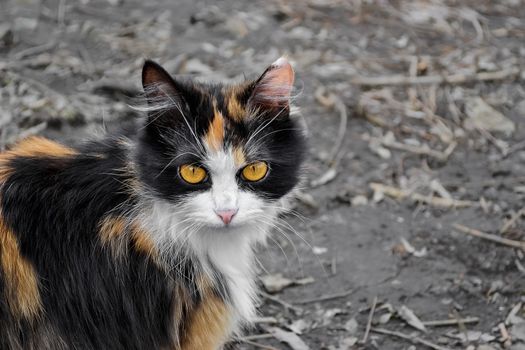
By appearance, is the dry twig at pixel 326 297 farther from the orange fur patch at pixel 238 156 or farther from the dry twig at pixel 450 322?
the orange fur patch at pixel 238 156

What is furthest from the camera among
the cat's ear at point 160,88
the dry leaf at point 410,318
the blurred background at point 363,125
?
the blurred background at point 363,125

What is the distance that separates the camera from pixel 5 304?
2.52m

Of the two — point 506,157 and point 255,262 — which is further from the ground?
point 255,262

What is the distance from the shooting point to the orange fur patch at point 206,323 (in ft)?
9.02

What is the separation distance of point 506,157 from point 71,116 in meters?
2.87

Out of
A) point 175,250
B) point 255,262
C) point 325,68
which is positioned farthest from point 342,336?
point 325,68

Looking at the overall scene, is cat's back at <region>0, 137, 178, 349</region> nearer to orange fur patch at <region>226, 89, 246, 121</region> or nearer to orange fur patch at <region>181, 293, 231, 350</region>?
orange fur patch at <region>181, 293, 231, 350</region>

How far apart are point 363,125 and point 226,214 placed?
266 cm

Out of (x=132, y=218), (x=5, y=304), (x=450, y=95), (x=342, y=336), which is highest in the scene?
(x=132, y=218)

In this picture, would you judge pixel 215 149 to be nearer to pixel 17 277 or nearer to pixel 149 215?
pixel 149 215

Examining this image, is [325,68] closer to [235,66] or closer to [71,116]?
[235,66]

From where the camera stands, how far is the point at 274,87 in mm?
2664

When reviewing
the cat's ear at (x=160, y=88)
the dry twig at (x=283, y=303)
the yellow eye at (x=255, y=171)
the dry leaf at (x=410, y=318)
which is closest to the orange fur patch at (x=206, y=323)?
the yellow eye at (x=255, y=171)

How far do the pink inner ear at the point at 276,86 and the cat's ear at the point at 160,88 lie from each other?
312 millimetres
